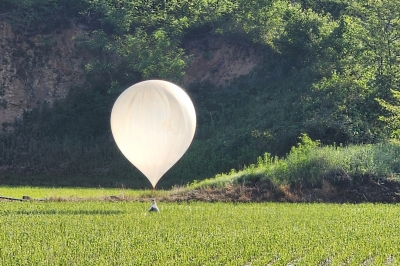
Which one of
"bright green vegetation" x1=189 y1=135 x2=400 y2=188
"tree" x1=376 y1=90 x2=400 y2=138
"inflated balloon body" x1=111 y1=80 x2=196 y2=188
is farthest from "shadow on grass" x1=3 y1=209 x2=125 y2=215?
"tree" x1=376 y1=90 x2=400 y2=138

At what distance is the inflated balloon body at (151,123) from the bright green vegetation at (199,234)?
1.94 meters

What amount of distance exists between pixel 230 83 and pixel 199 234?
1117 inches

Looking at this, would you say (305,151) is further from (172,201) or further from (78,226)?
(78,226)

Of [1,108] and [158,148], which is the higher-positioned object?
[1,108]

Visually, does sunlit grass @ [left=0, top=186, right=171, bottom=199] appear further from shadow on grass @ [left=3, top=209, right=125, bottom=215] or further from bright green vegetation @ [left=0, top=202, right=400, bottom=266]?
shadow on grass @ [left=3, top=209, right=125, bottom=215]

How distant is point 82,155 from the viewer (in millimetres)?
40344

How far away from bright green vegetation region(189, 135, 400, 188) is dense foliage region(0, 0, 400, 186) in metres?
4.65

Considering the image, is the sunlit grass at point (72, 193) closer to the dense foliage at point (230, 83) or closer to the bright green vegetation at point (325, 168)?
the bright green vegetation at point (325, 168)

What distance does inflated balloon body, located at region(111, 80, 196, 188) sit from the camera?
20.6 meters

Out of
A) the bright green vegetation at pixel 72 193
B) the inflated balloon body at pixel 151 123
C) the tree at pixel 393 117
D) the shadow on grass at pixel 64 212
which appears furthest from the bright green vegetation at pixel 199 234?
the tree at pixel 393 117

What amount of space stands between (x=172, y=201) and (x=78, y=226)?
26.3 feet

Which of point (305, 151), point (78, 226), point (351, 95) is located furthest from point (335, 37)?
point (78, 226)

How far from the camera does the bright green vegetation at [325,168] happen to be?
1071 inches

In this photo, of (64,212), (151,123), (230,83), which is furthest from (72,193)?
(230,83)
